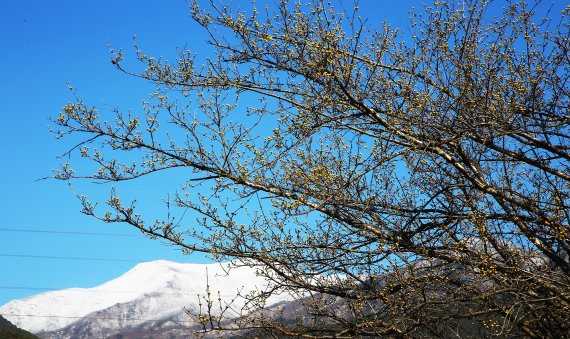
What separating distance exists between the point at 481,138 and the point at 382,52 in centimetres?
196

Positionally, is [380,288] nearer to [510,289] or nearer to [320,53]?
[510,289]

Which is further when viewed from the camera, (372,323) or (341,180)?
(341,180)

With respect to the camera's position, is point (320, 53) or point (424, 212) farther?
point (424, 212)

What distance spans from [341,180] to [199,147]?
2.30 m

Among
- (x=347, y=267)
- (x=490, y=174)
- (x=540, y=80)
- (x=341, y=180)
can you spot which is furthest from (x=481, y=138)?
(x=347, y=267)

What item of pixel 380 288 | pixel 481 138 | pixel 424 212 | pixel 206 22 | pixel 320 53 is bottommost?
pixel 380 288

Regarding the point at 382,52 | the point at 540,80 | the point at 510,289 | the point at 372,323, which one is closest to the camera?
the point at 510,289

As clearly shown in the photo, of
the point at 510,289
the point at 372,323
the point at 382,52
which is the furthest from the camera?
the point at 382,52

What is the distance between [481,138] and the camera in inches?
345

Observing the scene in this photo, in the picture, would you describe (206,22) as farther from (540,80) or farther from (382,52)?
(540,80)

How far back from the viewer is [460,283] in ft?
28.9

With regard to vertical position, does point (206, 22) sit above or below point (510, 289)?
above

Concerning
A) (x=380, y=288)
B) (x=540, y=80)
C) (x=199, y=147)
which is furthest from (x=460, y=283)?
(x=199, y=147)

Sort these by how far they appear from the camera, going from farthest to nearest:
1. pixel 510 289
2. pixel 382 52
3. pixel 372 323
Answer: pixel 382 52 → pixel 372 323 → pixel 510 289
